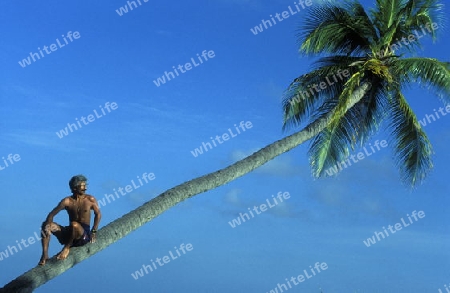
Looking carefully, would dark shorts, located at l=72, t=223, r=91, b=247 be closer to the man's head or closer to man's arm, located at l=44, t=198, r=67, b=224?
man's arm, located at l=44, t=198, r=67, b=224

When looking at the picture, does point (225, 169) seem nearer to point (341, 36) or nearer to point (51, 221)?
point (51, 221)

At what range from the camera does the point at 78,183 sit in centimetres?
1234

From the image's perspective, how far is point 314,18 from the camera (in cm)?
2203

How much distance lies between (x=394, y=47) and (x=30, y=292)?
13.0 meters

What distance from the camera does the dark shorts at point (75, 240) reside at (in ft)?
41.3

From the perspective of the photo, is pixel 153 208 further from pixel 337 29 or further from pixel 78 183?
pixel 337 29

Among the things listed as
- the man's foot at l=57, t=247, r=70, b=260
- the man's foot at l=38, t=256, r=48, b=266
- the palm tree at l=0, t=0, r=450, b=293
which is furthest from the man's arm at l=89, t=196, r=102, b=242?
the palm tree at l=0, t=0, r=450, b=293

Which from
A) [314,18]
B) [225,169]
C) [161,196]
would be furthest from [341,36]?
[161,196]

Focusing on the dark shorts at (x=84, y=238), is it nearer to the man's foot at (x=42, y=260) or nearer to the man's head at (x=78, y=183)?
the man's foot at (x=42, y=260)

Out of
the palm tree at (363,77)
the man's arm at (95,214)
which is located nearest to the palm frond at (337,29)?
the palm tree at (363,77)

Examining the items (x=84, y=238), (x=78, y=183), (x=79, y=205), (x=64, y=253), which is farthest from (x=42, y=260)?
(x=78, y=183)

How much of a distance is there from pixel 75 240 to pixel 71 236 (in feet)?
0.46

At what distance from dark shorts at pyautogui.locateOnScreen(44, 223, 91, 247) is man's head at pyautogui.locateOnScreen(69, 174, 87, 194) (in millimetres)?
630

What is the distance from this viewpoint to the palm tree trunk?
41.0 ft
